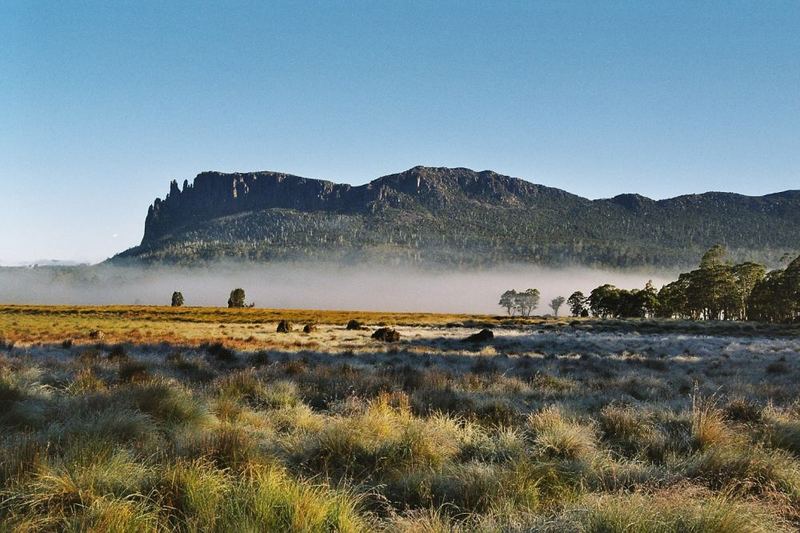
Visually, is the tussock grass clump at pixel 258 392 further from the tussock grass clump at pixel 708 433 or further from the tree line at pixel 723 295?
the tree line at pixel 723 295

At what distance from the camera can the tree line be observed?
77.9 m

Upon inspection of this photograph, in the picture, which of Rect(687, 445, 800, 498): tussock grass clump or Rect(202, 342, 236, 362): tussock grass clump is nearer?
Rect(687, 445, 800, 498): tussock grass clump

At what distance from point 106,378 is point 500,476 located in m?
8.91

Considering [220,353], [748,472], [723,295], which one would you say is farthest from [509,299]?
[748,472]

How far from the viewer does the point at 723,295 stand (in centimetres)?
8831

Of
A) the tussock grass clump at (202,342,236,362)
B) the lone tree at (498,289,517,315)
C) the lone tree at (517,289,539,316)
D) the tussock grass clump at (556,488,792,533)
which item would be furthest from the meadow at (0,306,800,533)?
the lone tree at (498,289,517,315)

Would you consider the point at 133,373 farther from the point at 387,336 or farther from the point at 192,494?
the point at 387,336

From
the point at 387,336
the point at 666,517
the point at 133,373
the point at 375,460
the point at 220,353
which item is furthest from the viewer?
the point at 387,336

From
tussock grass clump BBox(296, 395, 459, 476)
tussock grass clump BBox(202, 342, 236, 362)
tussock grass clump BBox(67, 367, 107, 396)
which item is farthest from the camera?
tussock grass clump BBox(202, 342, 236, 362)

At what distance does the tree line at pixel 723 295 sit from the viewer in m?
77.9

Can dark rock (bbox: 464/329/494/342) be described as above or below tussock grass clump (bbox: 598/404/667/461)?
below

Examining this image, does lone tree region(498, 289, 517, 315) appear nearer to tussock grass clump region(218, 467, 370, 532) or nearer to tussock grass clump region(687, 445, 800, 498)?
tussock grass clump region(687, 445, 800, 498)

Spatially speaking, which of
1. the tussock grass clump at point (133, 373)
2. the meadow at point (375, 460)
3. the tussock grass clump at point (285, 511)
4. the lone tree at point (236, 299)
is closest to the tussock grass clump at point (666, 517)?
the meadow at point (375, 460)

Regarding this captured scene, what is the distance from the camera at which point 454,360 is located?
19.0 metres
